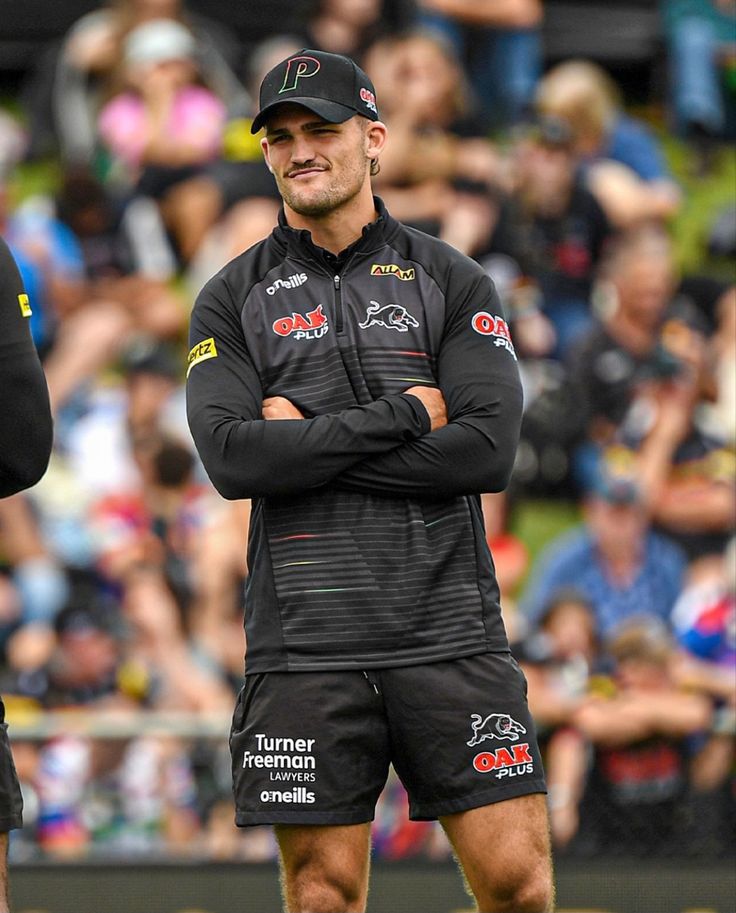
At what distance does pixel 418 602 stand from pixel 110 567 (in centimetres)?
449

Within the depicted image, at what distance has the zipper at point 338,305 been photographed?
4.09 m

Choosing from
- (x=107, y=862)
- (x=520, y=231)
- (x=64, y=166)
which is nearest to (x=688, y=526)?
(x=520, y=231)

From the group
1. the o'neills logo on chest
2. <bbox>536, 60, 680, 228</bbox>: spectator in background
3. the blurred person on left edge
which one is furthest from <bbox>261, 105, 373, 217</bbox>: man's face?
<bbox>536, 60, 680, 228</bbox>: spectator in background

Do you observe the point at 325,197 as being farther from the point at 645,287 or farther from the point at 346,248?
the point at 645,287

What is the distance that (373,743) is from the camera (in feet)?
13.1

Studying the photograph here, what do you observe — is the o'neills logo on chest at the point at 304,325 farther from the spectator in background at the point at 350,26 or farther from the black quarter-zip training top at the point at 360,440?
the spectator in background at the point at 350,26

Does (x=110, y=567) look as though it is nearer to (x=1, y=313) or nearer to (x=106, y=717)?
(x=106, y=717)

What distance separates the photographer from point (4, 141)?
10.1 metres

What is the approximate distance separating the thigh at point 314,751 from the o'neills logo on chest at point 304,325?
78 cm

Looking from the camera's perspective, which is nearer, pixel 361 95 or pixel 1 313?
pixel 1 313

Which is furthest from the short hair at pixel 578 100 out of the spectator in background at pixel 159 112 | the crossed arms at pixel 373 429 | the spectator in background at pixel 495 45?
the crossed arms at pixel 373 429

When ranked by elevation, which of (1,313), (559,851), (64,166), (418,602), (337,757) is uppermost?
(64,166)

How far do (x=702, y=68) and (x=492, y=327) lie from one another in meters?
6.63

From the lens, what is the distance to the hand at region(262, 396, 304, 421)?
4.07 meters
